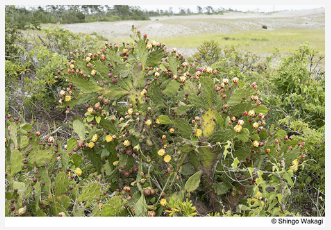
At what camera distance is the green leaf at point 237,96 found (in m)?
2.06

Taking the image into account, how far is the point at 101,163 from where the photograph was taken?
241cm

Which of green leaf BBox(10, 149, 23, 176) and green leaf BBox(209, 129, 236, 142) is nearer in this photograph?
green leaf BBox(10, 149, 23, 176)

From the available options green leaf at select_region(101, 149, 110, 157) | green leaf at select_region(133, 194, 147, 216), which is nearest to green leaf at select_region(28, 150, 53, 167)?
green leaf at select_region(101, 149, 110, 157)

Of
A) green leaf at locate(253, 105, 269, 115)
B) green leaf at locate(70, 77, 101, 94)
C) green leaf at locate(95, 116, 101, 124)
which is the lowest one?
green leaf at locate(95, 116, 101, 124)

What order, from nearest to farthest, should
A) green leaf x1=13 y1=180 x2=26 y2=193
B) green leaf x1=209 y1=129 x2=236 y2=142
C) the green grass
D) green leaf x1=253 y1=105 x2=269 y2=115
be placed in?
1. green leaf x1=13 y1=180 x2=26 y2=193
2. green leaf x1=209 y1=129 x2=236 y2=142
3. green leaf x1=253 y1=105 x2=269 y2=115
4. the green grass

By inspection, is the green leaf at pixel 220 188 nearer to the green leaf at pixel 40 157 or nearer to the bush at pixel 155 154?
the bush at pixel 155 154

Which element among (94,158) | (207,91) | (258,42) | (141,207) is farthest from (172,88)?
(258,42)

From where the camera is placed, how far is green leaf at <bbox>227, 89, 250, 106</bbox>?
2.06 metres

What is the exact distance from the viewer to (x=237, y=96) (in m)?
2.10

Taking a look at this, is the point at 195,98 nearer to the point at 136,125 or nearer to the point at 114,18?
the point at 136,125

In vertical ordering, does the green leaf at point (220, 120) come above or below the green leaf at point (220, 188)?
above

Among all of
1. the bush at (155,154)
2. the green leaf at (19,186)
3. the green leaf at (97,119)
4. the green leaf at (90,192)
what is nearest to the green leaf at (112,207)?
the bush at (155,154)

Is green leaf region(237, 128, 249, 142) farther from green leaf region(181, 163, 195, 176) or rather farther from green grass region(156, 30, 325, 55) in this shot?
green grass region(156, 30, 325, 55)

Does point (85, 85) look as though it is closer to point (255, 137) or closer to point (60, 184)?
point (60, 184)
